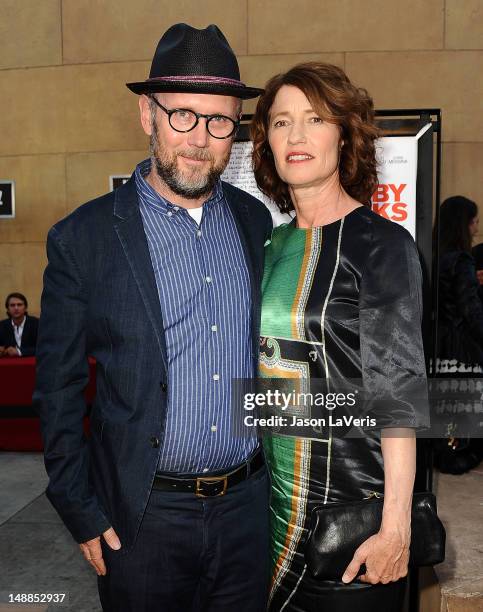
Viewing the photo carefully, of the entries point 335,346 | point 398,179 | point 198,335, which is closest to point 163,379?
point 198,335

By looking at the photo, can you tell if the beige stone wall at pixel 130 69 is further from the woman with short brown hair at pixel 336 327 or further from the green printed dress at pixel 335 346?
the green printed dress at pixel 335 346

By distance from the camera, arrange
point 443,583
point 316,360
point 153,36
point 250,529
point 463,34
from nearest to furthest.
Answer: point 316,360, point 250,529, point 443,583, point 463,34, point 153,36

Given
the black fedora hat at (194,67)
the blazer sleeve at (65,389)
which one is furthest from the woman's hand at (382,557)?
the black fedora hat at (194,67)

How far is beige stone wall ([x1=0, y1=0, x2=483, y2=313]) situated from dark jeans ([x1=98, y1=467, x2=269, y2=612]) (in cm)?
593

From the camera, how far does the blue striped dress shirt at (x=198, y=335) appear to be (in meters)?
1.86

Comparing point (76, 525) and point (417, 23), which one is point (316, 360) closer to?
point (76, 525)

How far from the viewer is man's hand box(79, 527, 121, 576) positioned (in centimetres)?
184

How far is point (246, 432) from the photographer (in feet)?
6.42

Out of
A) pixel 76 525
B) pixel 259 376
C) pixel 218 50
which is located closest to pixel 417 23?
pixel 218 50

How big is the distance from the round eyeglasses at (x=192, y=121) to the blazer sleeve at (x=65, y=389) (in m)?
0.52

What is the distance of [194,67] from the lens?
6.56 feet

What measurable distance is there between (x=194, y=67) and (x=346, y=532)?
1.47 meters

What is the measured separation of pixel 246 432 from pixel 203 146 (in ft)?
2.99

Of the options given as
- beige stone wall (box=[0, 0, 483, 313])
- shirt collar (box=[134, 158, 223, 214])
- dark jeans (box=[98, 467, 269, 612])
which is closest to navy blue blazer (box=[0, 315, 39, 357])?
beige stone wall (box=[0, 0, 483, 313])
